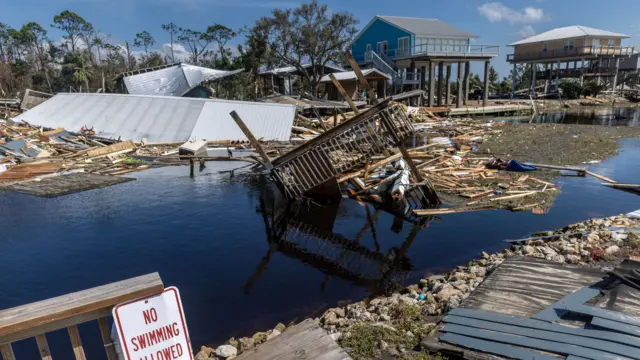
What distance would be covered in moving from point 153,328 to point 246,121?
1067 inches

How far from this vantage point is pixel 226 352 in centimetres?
657

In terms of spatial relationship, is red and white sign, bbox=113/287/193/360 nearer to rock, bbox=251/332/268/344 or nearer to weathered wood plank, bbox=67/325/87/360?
weathered wood plank, bbox=67/325/87/360

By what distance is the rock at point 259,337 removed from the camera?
7.08 metres

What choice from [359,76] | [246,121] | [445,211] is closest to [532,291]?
[445,211]

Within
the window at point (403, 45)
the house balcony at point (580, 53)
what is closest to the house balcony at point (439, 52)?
the window at point (403, 45)

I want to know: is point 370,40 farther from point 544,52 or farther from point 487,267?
point 487,267

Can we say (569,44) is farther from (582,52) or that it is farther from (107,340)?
(107,340)

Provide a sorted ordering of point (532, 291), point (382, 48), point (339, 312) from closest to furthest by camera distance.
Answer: point (532, 291) < point (339, 312) < point (382, 48)

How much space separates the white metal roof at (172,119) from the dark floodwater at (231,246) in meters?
11.1

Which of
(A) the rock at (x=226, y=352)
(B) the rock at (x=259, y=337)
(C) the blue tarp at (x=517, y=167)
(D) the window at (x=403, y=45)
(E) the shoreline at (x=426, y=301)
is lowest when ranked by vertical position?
(B) the rock at (x=259, y=337)

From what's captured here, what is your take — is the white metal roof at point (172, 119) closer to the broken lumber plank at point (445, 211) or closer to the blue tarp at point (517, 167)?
the blue tarp at point (517, 167)

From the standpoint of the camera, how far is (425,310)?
276 inches

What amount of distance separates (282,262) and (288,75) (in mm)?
44738

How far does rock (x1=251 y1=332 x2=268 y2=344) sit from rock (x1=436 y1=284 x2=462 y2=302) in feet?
10.7
